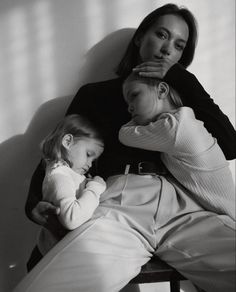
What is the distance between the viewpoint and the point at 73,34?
1.59 m

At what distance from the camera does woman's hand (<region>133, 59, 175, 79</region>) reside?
129 cm

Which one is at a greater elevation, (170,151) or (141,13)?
(141,13)

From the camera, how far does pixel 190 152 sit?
116cm

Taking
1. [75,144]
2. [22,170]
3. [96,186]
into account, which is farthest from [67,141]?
[22,170]

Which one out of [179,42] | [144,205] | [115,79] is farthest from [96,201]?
[179,42]

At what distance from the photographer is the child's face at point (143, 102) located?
1248mm

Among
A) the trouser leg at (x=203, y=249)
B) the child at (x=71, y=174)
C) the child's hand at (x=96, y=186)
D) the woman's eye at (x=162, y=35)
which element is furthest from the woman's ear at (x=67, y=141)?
the woman's eye at (x=162, y=35)

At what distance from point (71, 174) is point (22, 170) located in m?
0.42

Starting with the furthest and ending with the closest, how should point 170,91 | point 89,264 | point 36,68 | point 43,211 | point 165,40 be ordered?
point 36,68 < point 165,40 < point 170,91 < point 43,211 < point 89,264

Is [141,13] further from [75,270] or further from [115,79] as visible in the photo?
[75,270]

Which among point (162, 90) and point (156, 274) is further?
point (162, 90)

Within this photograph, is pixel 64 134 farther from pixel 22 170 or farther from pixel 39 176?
pixel 22 170

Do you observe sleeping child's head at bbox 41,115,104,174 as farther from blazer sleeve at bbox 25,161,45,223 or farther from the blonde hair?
the blonde hair

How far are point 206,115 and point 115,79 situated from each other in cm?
36
